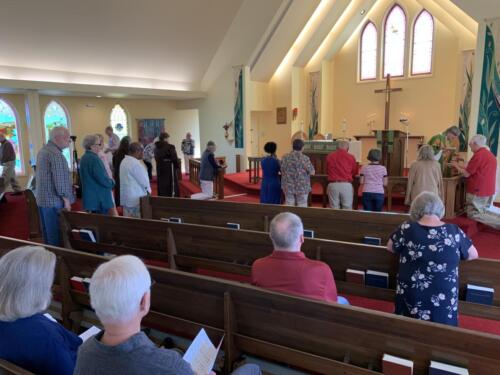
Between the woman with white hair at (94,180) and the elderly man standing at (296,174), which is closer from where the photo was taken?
the woman with white hair at (94,180)

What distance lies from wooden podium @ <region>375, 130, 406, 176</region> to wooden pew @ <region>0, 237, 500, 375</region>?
651 centimetres

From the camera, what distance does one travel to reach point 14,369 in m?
1.36

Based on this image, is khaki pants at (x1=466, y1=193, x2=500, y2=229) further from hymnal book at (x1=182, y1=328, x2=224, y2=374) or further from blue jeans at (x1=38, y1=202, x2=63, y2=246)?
blue jeans at (x1=38, y1=202, x2=63, y2=246)

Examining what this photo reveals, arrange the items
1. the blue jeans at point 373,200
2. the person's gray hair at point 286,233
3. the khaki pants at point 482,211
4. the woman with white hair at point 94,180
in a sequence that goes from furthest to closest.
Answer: the khaki pants at point 482,211 → the blue jeans at point 373,200 → the woman with white hair at point 94,180 → the person's gray hair at point 286,233

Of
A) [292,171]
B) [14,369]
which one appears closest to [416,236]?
[14,369]

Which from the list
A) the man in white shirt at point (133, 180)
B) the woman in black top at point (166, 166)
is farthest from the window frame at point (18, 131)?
the man in white shirt at point (133, 180)

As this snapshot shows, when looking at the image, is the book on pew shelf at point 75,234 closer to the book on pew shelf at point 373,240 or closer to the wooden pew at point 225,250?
the wooden pew at point 225,250

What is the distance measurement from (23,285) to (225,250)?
1755 millimetres

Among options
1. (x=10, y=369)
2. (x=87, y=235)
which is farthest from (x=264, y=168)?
(x=10, y=369)

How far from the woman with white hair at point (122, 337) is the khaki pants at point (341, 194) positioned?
432 centimetres

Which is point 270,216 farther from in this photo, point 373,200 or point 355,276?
point 373,200

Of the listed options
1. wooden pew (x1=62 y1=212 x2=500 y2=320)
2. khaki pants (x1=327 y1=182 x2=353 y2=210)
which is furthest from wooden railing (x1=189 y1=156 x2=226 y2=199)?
wooden pew (x1=62 y1=212 x2=500 y2=320)

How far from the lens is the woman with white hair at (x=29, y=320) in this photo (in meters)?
1.39

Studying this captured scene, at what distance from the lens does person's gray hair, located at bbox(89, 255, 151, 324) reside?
3.75 ft
